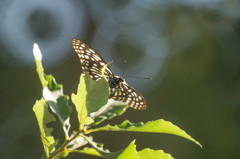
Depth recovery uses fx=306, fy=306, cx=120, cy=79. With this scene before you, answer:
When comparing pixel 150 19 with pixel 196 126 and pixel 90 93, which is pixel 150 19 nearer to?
pixel 196 126

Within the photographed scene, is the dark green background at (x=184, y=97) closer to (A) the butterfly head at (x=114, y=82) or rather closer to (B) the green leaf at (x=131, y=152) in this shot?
(A) the butterfly head at (x=114, y=82)

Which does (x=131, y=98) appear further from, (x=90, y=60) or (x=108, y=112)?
(x=108, y=112)

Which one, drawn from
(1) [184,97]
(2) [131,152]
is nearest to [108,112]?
(2) [131,152]

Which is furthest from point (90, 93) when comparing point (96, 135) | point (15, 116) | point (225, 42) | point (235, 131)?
point (225, 42)

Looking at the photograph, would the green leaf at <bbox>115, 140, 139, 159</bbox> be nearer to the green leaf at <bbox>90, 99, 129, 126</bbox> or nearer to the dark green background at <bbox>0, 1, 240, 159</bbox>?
the green leaf at <bbox>90, 99, 129, 126</bbox>

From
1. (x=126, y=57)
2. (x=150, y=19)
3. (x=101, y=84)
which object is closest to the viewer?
(x=101, y=84)
